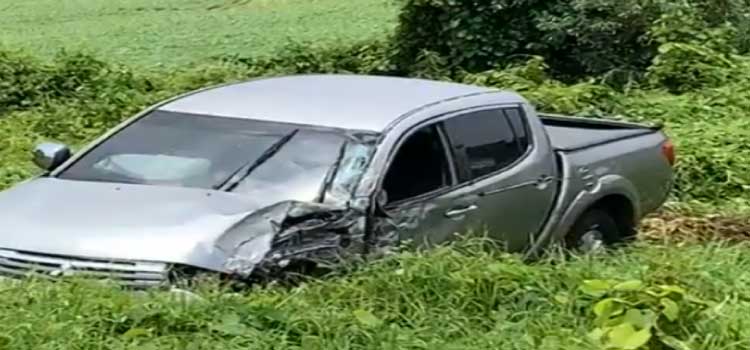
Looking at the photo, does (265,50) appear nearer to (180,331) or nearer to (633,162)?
(633,162)

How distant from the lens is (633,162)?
27.3 feet

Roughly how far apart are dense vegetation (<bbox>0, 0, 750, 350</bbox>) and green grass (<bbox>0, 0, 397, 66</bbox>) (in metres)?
0.34

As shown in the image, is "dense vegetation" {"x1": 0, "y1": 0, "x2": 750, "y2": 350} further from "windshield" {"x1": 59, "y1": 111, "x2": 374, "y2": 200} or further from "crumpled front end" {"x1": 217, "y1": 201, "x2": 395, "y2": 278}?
"windshield" {"x1": 59, "y1": 111, "x2": 374, "y2": 200}

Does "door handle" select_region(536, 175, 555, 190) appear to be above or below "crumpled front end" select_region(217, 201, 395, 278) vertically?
below

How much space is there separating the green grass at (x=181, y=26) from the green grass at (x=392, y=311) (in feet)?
46.4

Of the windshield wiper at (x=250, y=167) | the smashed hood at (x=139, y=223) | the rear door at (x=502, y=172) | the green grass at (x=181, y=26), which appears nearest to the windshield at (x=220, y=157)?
the windshield wiper at (x=250, y=167)

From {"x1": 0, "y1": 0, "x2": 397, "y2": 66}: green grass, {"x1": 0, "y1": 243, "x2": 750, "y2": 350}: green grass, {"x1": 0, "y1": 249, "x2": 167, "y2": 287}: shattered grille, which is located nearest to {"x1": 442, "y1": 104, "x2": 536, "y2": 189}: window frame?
{"x1": 0, "y1": 243, "x2": 750, "y2": 350}: green grass

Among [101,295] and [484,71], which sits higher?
[101,295]

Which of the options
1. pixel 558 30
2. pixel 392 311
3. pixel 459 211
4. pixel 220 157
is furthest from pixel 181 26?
pixel 392 311

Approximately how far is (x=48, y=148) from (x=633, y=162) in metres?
3.44

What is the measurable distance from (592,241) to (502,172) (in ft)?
2.99

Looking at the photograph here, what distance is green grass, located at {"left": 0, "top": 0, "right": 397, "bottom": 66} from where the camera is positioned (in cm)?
2264

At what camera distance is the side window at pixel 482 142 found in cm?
719

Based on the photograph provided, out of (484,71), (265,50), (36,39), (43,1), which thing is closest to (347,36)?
(265,50)
